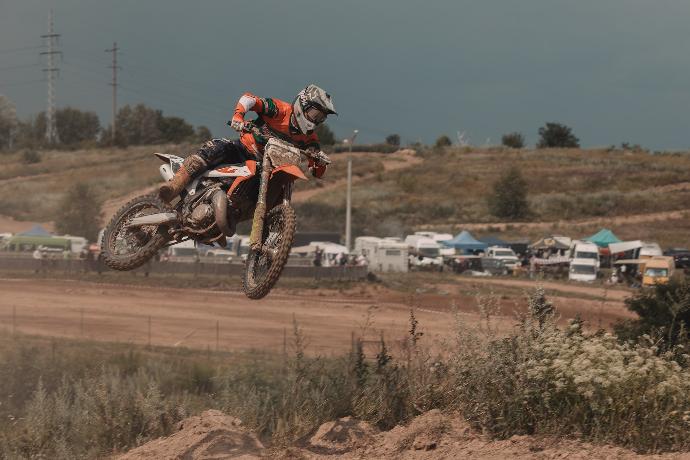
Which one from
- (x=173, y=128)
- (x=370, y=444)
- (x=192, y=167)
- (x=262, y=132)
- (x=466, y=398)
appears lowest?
(x=370, y=444)

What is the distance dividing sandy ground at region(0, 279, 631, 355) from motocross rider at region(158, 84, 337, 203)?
1887cm

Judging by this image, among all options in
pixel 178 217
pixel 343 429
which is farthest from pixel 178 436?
pixel 178 217

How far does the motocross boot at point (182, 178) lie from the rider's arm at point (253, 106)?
93 cm

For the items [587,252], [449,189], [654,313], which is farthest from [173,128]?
[654,313]

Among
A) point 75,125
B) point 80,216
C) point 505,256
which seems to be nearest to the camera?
point 505,256

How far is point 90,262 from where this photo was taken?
5147 centimetres

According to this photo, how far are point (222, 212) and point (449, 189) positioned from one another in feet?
307

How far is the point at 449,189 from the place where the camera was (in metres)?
103

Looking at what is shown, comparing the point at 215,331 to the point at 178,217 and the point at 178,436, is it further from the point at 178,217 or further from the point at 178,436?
the point at 178,217

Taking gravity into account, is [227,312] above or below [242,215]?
below

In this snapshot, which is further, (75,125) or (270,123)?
(75,125)

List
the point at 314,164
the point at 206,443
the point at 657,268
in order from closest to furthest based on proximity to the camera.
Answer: the point at 314,164 → the point at 206,443 → the point at 657,268

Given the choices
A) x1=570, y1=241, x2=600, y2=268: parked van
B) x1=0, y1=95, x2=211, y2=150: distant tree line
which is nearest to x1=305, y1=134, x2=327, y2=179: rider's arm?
x1=570, y1=241, x2=600, y2=268: parked van

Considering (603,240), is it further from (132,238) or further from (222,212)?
(222,212)
